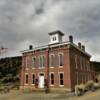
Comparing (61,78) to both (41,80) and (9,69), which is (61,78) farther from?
(9,69)

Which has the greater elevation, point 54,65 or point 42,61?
point 42,61

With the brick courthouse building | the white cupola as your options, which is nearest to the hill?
the brick courthouse building

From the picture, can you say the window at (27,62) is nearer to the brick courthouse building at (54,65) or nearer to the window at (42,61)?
the brick courthouse building at (54,65)

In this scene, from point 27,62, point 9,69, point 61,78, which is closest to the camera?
point 61,78

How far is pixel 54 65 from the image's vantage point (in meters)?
36.0

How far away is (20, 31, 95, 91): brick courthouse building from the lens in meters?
34.2

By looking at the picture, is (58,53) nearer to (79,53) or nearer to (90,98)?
(79,53)

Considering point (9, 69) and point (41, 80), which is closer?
point (41, 80)

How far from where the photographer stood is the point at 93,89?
3072 centimetres

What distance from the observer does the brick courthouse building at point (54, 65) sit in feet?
112

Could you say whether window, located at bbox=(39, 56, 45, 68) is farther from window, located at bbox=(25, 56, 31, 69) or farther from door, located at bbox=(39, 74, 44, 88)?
window, located at bbox=(25, 56, 31, 69)

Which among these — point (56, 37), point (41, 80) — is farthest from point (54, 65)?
point (56, 37)

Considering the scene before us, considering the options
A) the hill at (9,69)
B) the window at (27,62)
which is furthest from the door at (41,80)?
the hill at (9,69)

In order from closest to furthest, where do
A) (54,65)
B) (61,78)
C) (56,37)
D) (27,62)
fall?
(61,78) < (54,65) < (56,37) < (27,62)
